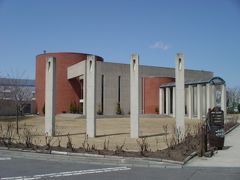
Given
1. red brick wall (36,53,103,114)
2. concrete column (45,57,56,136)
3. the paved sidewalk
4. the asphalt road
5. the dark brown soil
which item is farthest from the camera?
red brick wall (36,53,103,114)

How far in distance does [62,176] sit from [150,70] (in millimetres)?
61724

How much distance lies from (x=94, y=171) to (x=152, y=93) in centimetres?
5560

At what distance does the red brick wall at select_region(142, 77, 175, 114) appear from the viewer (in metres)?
66.1

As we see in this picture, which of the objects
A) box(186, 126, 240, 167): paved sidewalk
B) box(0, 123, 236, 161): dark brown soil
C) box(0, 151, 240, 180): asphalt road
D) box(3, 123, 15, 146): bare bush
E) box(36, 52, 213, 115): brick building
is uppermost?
box(36, 52, 213, 115): brick building

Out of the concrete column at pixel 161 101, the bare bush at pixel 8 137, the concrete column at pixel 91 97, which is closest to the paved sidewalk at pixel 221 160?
the bare bush at pixel 8 137

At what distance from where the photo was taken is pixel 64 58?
224 feet

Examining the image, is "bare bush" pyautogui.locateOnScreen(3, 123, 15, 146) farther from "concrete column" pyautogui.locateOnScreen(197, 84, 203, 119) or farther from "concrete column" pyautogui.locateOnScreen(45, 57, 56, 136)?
"concrete column" pyautogui.locateOnScreen(197, 84, 203, 119)

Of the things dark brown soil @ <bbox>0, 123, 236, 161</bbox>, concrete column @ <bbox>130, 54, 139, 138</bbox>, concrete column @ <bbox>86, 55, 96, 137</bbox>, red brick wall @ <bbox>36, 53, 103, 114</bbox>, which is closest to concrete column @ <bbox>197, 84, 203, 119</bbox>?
red brick wall @ <bbox>36, 53, 103, 114</bbox>

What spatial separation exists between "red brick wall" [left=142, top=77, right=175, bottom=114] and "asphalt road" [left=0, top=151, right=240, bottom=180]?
53.5 metres

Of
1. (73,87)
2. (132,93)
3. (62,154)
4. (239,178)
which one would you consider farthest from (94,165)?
(73,87)

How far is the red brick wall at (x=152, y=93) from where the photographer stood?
217 ft

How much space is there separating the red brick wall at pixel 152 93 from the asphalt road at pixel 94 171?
175 ft

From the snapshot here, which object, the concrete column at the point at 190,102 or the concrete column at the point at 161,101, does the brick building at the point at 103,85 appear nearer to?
the concrete column at the point at 161,101

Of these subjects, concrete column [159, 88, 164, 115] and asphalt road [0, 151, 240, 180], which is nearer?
asphalt road [0, 151, 240, 180]
